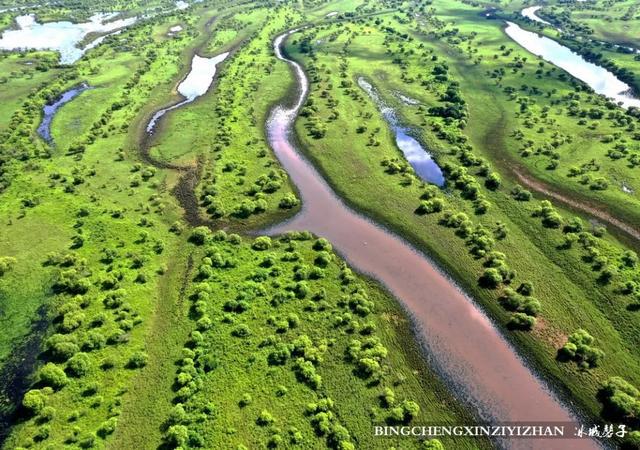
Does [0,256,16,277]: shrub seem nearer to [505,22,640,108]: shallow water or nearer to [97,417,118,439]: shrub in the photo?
[97,417,118,439]: shrub

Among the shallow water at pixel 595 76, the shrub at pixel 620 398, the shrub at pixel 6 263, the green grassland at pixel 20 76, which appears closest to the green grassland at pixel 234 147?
the shrub at pixel 6 263

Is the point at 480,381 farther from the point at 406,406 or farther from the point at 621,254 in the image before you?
the point at 621,254

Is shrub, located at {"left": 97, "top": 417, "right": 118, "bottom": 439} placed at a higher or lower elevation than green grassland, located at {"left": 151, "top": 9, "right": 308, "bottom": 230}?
lower

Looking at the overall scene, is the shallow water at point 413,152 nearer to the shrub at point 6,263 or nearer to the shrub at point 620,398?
the shrub at point 620,398

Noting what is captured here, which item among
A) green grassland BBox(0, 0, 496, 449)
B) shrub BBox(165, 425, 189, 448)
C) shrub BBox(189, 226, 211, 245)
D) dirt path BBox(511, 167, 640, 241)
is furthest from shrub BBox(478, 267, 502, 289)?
shrub BBox(165, 425, 189, 448)

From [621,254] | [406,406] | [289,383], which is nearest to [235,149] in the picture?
[289,383]

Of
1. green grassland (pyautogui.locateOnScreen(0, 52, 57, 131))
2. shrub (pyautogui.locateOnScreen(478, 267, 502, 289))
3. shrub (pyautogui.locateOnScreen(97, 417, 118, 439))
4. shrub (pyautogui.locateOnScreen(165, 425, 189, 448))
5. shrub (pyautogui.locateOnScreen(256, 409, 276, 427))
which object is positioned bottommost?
shrub (pyautogui.locateOnScreen(478, 267, 502, 289))

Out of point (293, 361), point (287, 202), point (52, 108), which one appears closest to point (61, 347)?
point (293, 361)
